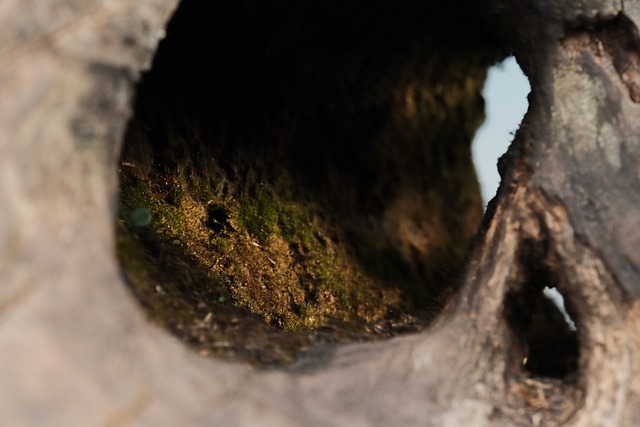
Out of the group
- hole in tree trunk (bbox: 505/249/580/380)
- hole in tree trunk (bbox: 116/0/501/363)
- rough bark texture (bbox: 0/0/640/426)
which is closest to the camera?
rough bark texture (bbox: 0/0/640/426)

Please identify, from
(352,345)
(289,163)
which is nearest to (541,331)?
(289,163)

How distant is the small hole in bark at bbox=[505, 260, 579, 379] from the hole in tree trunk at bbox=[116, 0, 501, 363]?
22 centimetres

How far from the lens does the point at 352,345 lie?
155 cm

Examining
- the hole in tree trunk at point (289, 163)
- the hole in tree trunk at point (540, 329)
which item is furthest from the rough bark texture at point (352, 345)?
the hole in tree trunk at point (289, 163)

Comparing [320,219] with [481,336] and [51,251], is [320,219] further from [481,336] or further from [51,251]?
[51,251]

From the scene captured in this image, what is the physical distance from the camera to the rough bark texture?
1.20 meters

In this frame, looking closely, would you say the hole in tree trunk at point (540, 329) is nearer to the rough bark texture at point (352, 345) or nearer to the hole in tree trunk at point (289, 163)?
the rough bark texture at point (352, 345)

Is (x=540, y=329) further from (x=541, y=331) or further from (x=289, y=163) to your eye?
(x=289, y=163)

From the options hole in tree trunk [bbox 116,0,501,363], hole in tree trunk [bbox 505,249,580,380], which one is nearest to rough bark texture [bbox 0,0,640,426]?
hole in tree trunk [bbox 505,249,580,380]

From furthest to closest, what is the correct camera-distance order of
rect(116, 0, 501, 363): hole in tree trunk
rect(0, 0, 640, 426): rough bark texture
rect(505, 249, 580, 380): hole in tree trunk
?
rect(116, 0, 501, 363): hole in tree trunk
rect(505, 249, 580, 380): hole in tree trunk
rect(0, 0, 640, 426): rough bark texture

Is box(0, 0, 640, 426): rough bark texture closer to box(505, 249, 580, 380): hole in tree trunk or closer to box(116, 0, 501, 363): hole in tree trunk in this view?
box(505, 249, 580, 380): hole in tree trunk

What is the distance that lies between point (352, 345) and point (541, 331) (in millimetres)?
2002

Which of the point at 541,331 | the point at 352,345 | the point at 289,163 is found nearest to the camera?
the point at 352,345

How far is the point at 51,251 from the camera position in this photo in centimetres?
122
